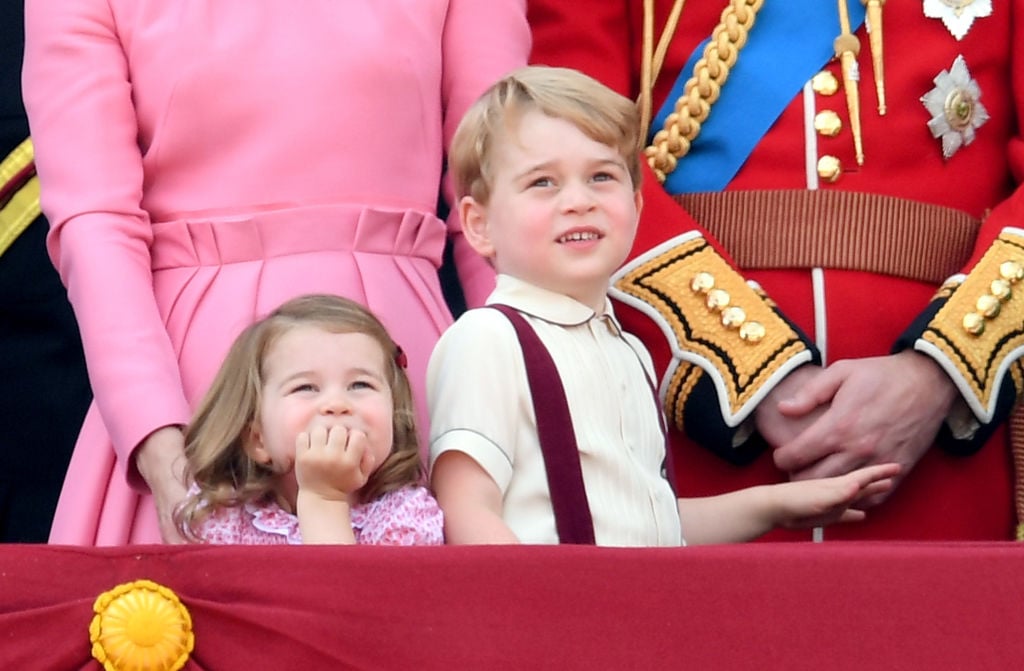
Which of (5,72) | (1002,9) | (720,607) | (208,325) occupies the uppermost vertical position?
(1002,9)

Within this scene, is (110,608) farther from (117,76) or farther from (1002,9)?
(1002,9)

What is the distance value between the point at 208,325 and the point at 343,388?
0.98 ft


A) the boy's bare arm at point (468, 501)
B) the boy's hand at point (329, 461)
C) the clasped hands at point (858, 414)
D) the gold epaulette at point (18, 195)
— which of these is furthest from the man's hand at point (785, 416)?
the gold epaulette at point (18, 195)

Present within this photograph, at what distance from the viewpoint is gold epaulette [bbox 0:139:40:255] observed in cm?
292

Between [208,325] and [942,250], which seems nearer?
[208,325]

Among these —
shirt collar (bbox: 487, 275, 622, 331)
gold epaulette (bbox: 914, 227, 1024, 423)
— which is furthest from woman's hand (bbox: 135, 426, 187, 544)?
gold epaulette (bbox: 914, 227, 1024, 423)

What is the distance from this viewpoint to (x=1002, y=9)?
7.86 feet

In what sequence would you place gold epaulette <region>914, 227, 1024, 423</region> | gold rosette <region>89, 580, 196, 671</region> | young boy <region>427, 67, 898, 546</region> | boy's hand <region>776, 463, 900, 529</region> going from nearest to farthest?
gold rosette <region>89, 580, 196, 671</region> < young boy <region>427, 67, 898, 546</region> < boy's hand <region>776, 463, 900, 529</region> < gold epaulette <region>914, 227, 1024, 423</region>

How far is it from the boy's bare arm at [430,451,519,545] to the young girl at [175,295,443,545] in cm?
2

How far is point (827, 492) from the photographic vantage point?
2100 mm

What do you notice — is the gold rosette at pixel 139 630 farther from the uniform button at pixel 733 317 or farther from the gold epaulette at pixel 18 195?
the gold epaulette at pixel 18 195

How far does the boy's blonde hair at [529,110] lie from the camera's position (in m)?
2.04

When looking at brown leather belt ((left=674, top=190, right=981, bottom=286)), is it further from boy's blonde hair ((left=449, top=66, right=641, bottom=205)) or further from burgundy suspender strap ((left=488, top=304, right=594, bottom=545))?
burgundy suspender strap ((left=488, top=304, right=594, bottom=545))

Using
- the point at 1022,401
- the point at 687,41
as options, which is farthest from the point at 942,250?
the point at 687,41
